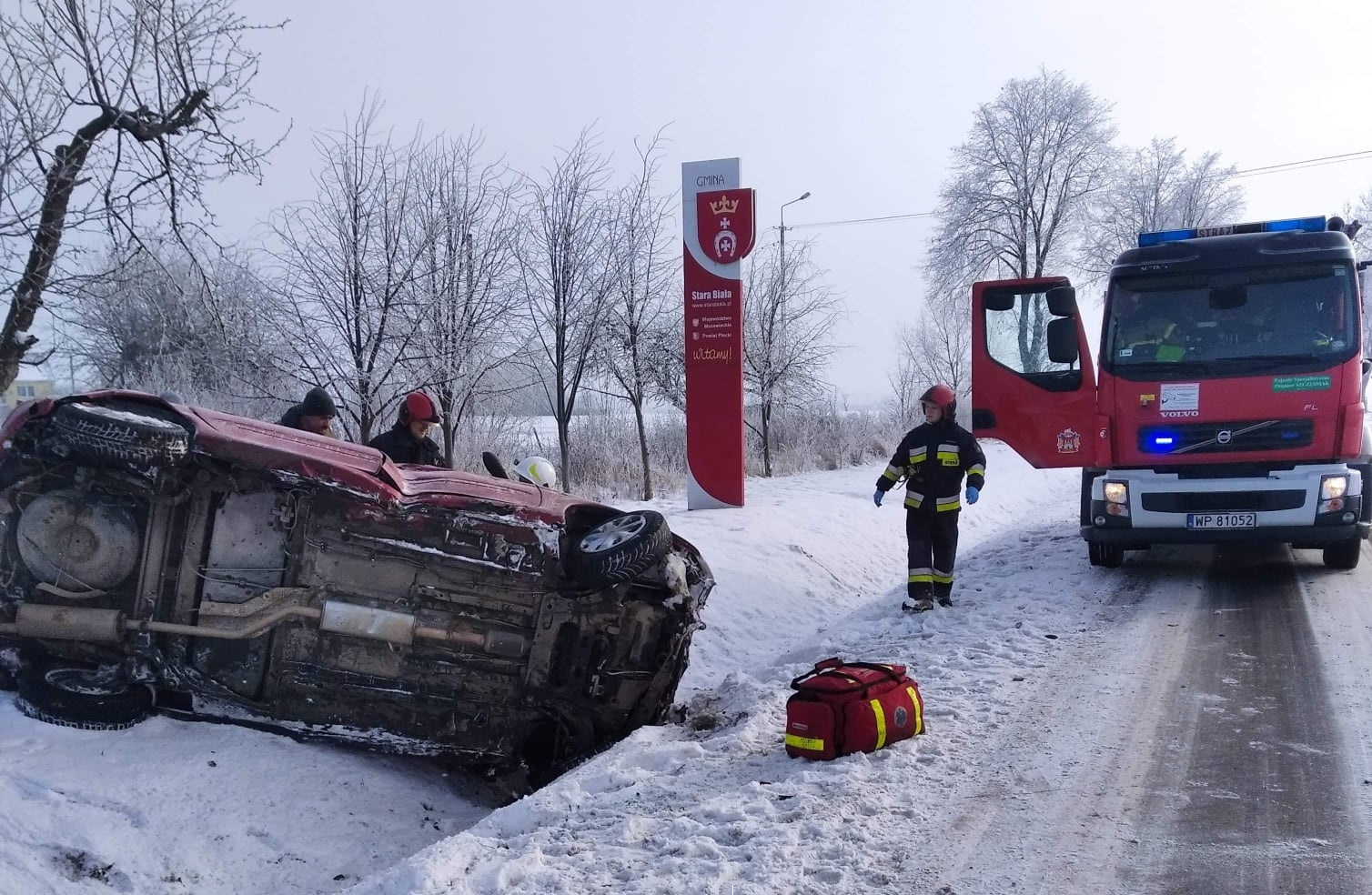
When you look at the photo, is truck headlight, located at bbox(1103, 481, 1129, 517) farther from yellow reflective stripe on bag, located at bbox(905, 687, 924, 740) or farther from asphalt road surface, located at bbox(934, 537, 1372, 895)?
yellow reflective stripe on bag, located at bbox(905, 687, 924, 740)

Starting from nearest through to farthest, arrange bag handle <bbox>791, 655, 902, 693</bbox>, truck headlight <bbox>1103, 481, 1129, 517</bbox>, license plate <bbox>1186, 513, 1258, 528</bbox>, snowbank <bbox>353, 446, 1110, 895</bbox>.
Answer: snowbank <bbox>353, 446, 1110, 895</bbox>
bag handle <bbox>791, 655, 902, 693</bbox>
license plate <bbox>1186, 513, 1258, 528</bbox>
truck headlight <bbox>1103, 481, 1129, 517</bbox>

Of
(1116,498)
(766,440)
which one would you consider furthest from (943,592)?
(766,440)

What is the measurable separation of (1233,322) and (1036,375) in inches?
63.2

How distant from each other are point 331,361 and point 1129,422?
8780 mm

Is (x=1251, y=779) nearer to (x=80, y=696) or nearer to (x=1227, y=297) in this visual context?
(x=80, y=696)

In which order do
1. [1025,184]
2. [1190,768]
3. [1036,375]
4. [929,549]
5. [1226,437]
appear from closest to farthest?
[1190,768], [929,549], [1226,437], [1036,375], [1025,184]

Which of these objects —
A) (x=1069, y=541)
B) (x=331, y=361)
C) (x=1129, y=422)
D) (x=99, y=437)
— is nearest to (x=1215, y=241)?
(x=1129, y=422)

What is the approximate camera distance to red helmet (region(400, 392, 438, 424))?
7.27 m

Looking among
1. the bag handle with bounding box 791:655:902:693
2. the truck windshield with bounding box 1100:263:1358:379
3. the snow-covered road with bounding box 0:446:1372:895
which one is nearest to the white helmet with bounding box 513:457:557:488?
the snow-covered road with bounding box 0:446:1372:895

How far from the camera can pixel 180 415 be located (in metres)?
4.57

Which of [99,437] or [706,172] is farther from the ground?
[706,172]

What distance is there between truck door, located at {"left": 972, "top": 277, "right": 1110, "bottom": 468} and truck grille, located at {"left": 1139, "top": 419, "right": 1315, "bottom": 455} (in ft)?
1.33

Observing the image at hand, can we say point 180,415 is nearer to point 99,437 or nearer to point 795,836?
point 99,437

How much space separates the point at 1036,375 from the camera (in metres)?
8.86
